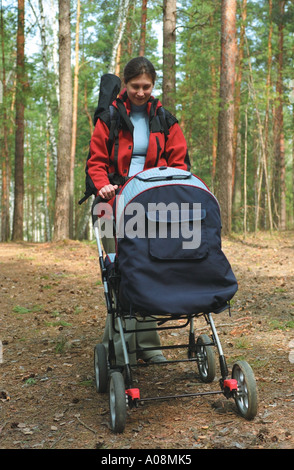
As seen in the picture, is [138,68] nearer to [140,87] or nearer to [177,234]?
[140,87]

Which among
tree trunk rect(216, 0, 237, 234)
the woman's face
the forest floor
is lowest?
the forest floor

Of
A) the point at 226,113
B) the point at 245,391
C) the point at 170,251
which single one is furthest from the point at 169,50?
the point at 245,391

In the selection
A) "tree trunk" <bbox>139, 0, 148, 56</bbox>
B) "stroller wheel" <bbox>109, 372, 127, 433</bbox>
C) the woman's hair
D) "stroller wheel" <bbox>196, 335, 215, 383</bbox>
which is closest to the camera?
"stroller wheel" <bbox>109, 372, 127, 433</bbox>

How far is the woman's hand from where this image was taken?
3.39 m

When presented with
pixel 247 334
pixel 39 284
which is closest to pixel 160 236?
pixel 247 334

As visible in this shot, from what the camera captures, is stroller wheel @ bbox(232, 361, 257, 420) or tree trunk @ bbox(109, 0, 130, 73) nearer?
stroller wheel @ bbox(232, 361, 257, 420)

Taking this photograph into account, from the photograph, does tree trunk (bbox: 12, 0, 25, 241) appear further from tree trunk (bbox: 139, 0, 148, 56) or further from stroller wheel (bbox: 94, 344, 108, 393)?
stroller wheel (bbox: 94, 344, 108, 393)

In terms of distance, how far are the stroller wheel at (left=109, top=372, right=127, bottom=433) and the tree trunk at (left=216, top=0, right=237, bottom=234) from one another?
1106 centimetres

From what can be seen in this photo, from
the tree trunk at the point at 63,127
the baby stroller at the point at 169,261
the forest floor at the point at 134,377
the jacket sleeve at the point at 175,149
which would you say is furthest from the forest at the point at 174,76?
the baby stroller at the point at 169,261

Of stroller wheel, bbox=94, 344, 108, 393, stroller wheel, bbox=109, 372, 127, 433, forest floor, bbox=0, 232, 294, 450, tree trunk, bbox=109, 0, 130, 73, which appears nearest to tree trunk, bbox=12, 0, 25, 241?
tree trunk, bbox=109, 0, 130, 73

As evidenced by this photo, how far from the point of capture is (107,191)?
11.1ft

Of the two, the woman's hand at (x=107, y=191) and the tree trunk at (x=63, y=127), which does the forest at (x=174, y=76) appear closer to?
the tree trunk at (x=63, y=127)

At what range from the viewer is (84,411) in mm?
3404

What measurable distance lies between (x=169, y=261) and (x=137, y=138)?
121 centimetres
